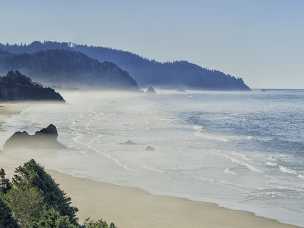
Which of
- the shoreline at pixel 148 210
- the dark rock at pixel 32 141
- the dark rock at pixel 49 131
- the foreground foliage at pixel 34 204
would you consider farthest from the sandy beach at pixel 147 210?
the dark rock at pixel 49 131

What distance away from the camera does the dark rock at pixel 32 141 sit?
63281 mm

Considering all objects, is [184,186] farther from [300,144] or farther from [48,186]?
[300,144]

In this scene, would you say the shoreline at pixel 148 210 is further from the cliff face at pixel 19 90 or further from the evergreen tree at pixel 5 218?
the cliff face at pixel 19 90

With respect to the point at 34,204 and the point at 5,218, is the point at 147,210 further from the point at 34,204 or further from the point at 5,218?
the point at 5,218

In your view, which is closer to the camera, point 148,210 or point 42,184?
point 42,184

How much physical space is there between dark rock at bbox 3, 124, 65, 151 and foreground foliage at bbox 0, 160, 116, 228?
38451 mm

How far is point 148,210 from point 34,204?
17.5 metres

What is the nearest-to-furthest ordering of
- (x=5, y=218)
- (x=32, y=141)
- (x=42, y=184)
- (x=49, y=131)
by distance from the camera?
(x=5, y=218) < (x=42, y=184) < (x=32, y=141) < (x=49, y=131)

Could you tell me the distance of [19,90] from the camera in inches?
6826

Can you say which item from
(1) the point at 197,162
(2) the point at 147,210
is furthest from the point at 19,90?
(2) the point at 147,210

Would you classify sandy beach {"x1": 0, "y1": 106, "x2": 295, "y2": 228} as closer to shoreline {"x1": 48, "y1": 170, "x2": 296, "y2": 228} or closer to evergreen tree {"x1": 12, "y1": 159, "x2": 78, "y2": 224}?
shoreline {"x1": 48, "y1": 170, "x2": 296, "y2": 228}

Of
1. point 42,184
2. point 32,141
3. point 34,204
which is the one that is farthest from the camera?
point 32,141

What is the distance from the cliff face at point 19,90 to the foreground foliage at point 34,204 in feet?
480

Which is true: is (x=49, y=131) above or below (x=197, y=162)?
above
